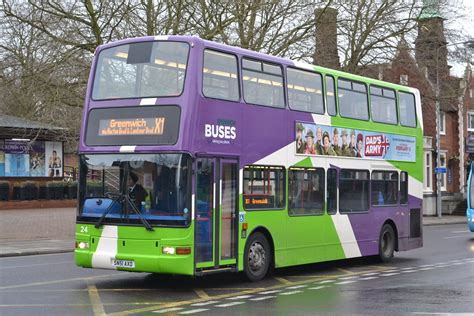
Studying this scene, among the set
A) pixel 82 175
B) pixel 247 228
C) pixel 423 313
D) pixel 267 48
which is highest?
pixel 267 48

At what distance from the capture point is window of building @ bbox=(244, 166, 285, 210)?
45.0ft

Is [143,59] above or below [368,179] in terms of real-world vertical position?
above

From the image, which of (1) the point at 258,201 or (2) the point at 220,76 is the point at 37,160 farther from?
(2) the point at 220,76

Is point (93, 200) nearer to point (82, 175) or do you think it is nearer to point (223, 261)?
point (82, 175)

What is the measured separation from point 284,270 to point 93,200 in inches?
199

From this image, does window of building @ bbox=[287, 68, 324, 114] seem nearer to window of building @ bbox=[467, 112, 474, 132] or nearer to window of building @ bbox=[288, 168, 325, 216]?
window of building @ bbox=[288, 168, 325, 216]

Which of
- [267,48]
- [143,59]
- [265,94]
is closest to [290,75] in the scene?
[265,94]

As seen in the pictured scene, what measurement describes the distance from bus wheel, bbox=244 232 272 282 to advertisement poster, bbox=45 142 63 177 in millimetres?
30604

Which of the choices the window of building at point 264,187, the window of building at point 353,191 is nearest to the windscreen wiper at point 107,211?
the window of building at point 264,187

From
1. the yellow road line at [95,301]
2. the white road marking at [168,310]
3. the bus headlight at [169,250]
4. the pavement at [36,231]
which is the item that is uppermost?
the bus headlight at [169,250]

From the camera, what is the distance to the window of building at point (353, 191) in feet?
54.1

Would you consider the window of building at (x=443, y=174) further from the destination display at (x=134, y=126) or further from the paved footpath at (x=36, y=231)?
the destination display at (x=134, y=126)

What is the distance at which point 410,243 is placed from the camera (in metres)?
19.2

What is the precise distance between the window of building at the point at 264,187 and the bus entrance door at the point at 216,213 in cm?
36
